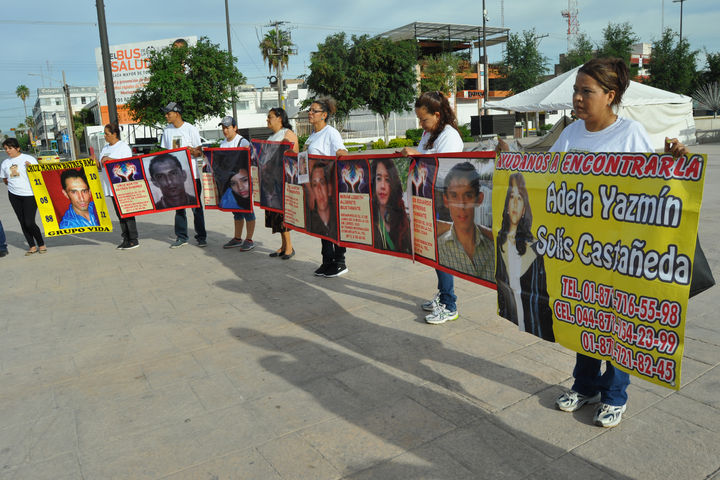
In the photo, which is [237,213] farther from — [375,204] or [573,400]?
[573,400]

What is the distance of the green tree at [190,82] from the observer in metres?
31.1

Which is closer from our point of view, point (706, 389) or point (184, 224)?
point (706, 389)

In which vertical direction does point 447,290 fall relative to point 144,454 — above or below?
above

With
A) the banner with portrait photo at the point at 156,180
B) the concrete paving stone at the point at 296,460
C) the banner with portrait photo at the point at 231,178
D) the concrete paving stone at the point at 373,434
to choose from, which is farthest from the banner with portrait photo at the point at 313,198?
the concrete paving stone at the point at 296,460

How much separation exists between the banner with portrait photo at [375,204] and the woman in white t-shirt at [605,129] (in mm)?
1675

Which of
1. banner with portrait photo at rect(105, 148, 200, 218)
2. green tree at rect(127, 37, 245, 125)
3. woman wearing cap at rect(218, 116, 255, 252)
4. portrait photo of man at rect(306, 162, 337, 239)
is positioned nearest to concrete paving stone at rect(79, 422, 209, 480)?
portrait photo of man at rect(306, 162, 337, 239)

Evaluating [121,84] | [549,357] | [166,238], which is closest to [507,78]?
[121,84]

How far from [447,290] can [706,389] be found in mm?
1944

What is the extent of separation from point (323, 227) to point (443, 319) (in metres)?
1.68

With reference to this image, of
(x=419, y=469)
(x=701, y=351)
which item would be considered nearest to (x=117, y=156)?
(x=419, y=469)

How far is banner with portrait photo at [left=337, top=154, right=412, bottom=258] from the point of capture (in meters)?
4.52

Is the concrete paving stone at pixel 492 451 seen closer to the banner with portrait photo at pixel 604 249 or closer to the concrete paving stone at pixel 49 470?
the banner with portrait photo at pixel 604 249

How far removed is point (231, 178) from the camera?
7.71 m

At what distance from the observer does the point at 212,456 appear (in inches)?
114
